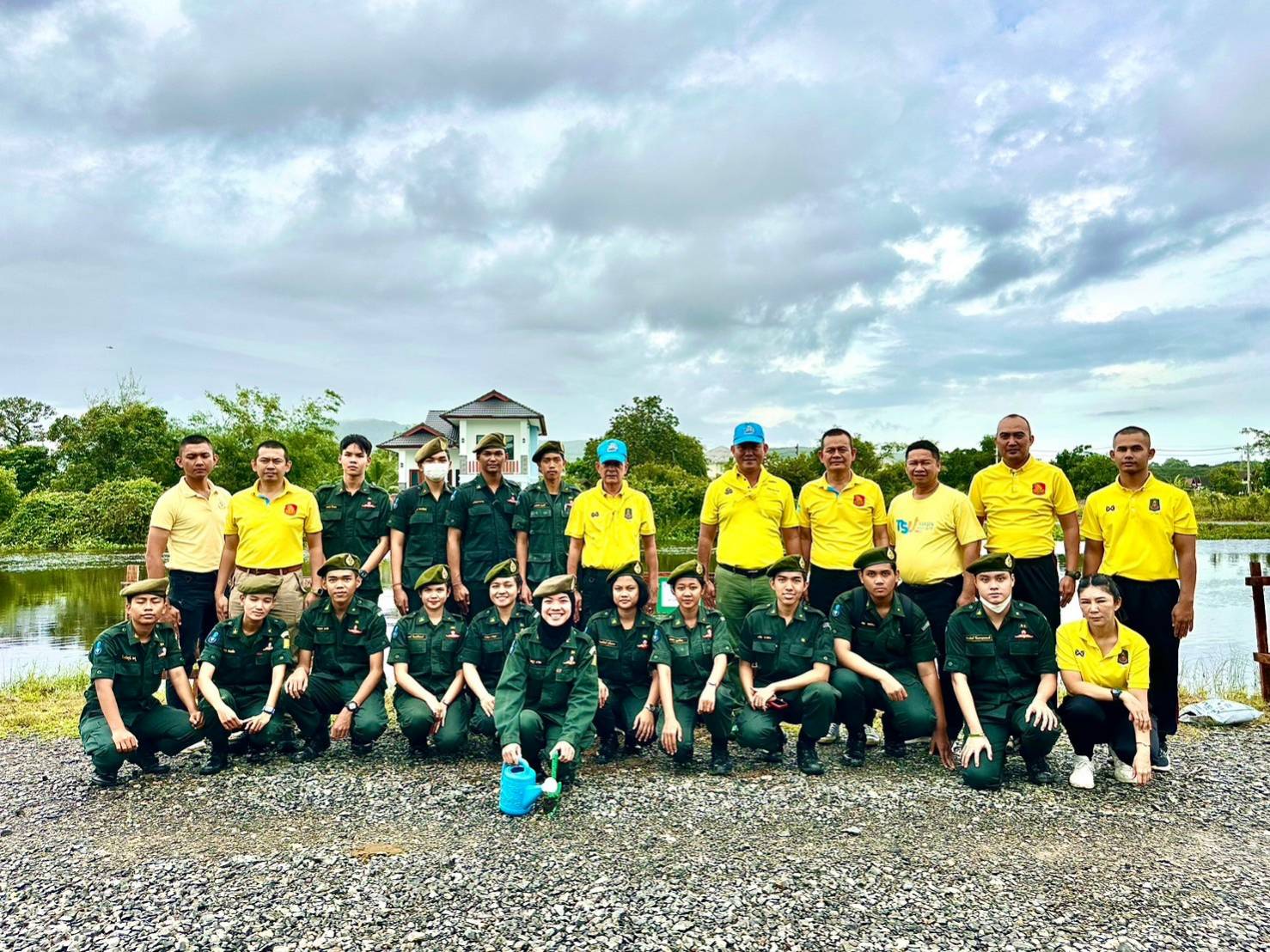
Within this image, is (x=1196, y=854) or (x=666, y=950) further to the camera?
(x=1196, y=854)

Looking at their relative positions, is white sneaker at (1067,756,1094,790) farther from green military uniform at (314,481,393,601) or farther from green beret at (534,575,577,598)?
green military uniform at (314,481,393,601)

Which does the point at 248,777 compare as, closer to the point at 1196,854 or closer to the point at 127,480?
the point at 1196,854

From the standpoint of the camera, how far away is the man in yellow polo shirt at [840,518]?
626cm

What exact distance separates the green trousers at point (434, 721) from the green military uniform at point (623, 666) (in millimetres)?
957

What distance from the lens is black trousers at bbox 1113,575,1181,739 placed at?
564 cm

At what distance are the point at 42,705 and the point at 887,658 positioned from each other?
27.5 ft

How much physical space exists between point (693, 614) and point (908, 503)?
5.85 feet

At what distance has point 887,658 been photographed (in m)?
5.77

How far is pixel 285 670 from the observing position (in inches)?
232

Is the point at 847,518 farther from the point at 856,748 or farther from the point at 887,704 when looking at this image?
the point at 856,748

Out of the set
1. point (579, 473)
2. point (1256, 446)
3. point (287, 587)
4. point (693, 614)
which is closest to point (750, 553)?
point (693, 614)

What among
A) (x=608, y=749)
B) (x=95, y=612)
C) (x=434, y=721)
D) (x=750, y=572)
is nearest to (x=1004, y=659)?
(x=750, y=572)

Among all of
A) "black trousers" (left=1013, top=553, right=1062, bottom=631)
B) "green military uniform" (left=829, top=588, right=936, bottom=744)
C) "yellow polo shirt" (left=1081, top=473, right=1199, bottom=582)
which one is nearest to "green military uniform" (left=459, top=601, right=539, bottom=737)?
"green military uniform" (left=829, top=588, right=936, bottom=744)

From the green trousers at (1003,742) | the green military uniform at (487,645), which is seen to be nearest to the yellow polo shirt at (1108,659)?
the green trousers at (1003,742)
